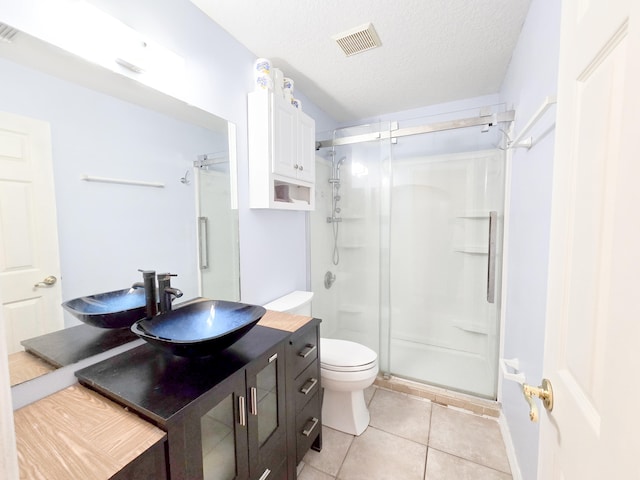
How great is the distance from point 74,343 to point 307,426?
1.16m

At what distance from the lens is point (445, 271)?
2609 millimetres

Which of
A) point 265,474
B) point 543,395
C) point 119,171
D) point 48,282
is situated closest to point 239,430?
point 265,474

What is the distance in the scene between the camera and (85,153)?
3.21ft

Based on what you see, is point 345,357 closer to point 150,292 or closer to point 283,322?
point 283,322

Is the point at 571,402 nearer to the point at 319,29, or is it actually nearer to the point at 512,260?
the point at 512,260

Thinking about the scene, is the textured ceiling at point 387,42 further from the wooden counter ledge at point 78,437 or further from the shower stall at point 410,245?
the wooden counter ledge at point 78,437

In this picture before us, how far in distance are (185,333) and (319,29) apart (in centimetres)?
176

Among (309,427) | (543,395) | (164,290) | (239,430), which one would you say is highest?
(164,290)

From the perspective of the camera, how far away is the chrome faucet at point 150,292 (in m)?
1.12

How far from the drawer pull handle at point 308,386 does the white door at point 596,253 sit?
99cm

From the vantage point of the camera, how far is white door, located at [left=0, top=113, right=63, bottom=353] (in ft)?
2.67

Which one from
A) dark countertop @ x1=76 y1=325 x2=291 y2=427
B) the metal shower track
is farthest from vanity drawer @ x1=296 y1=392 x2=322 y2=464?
the metal shower track

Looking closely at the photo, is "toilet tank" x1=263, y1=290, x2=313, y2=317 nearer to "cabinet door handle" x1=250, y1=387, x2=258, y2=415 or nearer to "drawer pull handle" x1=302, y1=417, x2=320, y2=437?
"drawer pull handle" x1=302, y1=417, x2=320, y2=437

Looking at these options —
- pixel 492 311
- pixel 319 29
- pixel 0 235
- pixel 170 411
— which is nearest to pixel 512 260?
pixel 492 311
